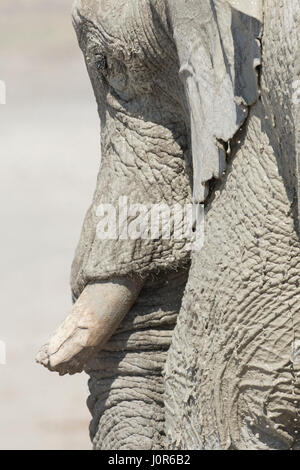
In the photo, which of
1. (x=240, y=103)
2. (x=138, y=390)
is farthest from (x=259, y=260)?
(x=138, y=390)

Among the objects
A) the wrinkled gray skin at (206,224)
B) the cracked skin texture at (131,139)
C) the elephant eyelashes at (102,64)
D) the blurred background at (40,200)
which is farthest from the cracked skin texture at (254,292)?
the blurred background at (40,200)

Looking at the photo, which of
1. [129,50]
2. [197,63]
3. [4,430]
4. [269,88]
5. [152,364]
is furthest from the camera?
[4,430]

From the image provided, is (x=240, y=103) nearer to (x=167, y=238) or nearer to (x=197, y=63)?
(x=197, y=63)

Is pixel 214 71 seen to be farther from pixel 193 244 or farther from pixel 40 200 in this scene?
pixel 40 200

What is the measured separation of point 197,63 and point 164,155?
286 mm

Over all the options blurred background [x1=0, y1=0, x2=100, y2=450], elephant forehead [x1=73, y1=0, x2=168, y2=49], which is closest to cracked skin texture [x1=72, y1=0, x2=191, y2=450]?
elephant forehead [x1=73, y1=0, x2=168, y2=49]

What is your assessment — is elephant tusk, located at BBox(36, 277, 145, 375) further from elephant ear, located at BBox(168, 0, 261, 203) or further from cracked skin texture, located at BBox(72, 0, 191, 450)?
elephant ear, located at BBox(168, 0, 261, 203)

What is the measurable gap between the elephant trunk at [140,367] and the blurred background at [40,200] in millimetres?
1725

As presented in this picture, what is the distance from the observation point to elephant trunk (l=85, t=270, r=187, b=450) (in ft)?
8.14

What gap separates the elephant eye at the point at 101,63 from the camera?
241 cm

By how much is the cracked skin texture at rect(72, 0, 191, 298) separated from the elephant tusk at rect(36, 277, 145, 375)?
0.07 ft

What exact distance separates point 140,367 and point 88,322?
0.13m

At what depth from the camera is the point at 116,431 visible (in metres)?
2.53

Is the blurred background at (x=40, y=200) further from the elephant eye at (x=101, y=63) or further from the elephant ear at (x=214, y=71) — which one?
the elephant ear at (x=214, y=71)
